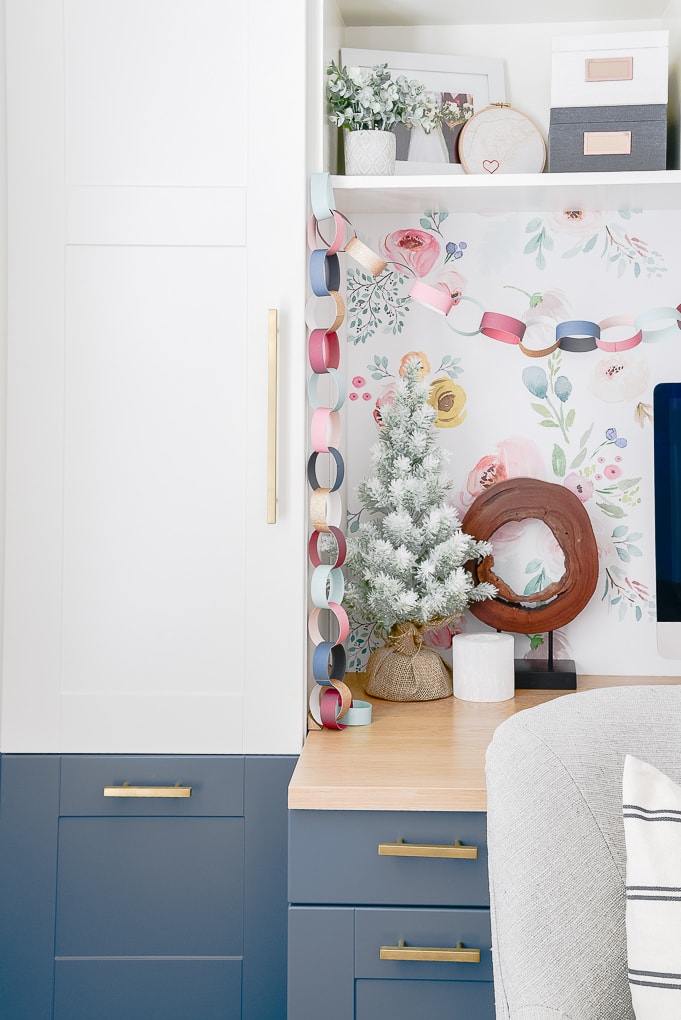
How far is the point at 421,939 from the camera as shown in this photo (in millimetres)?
1289

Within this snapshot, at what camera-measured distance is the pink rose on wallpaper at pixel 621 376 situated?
195 centimetres

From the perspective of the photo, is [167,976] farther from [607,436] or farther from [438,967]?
[607,436]

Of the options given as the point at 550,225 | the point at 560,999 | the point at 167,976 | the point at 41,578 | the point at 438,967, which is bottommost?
the point at 167,976

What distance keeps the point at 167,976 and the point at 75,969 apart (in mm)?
155

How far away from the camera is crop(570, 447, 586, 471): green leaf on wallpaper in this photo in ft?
6.43

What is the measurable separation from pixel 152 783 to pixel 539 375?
118 centimetres

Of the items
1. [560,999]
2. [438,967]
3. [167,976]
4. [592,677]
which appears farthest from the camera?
[592,677]

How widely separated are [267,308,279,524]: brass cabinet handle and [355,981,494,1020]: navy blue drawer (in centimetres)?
73

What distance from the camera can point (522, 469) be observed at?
197 centimetres

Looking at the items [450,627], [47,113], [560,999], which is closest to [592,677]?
[450,627]

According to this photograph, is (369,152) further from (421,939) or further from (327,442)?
(421,939)

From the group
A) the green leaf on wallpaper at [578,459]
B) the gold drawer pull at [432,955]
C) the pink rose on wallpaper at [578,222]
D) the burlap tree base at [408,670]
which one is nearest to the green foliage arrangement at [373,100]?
the pink rose on wallpaper at [578,222]

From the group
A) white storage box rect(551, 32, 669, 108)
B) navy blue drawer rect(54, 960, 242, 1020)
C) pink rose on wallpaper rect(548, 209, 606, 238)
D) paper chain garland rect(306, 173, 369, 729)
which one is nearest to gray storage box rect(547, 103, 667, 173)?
white storage box rect(551, 32, 669, 108)

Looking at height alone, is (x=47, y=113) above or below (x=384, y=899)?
above
